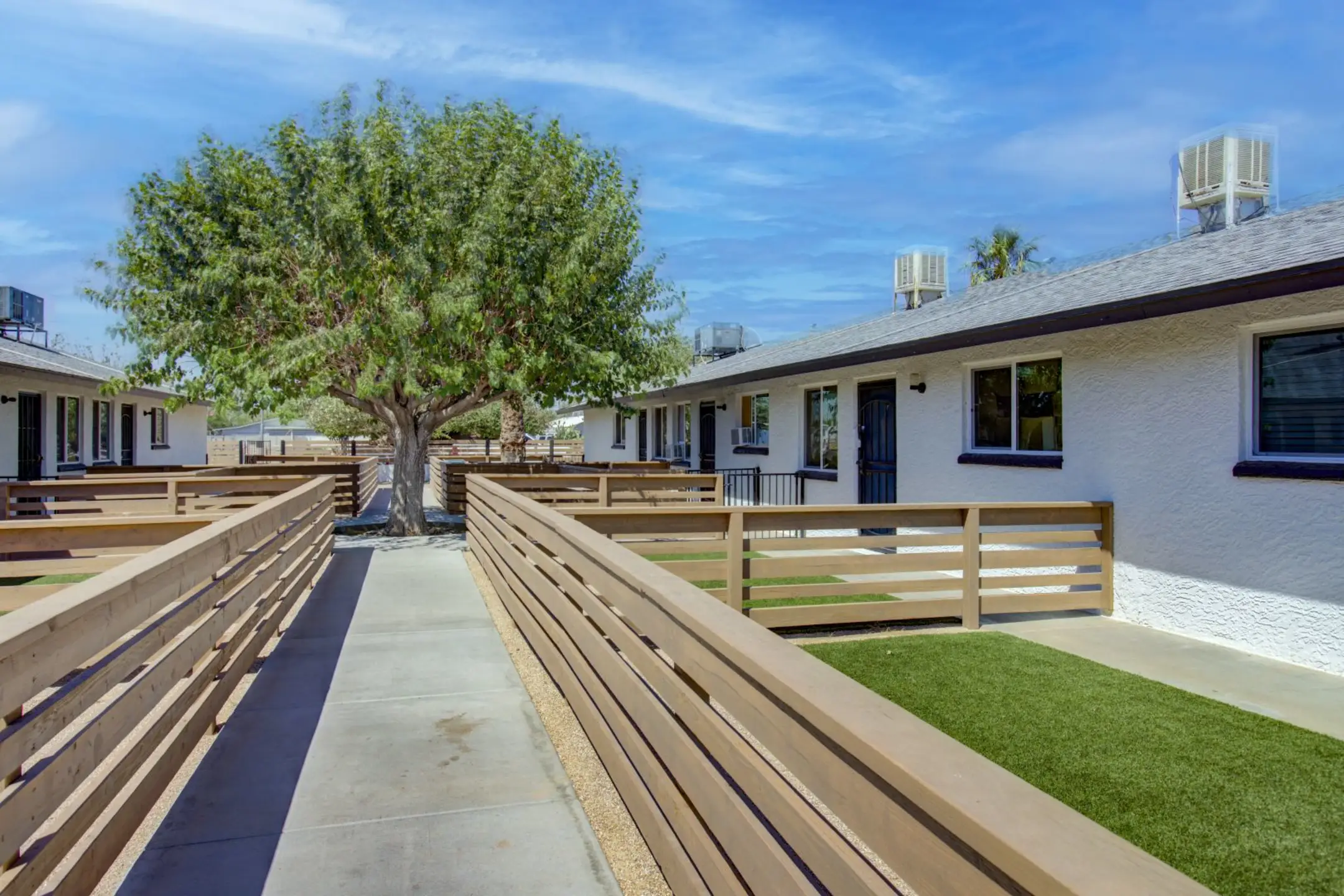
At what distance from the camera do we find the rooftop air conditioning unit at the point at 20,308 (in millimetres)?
20516

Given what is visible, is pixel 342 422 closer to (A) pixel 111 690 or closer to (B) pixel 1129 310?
(B) pixel 1129 310

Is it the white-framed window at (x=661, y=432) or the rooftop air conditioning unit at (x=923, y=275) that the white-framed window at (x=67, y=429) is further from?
the rooftop air conditioning unit at (x=923, y=275)

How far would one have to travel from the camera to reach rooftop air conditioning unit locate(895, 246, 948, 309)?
54.6ft

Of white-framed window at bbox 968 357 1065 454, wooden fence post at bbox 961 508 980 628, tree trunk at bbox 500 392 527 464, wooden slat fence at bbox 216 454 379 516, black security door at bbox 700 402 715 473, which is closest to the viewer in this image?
wooden fence post at bbox 961 508 980 628

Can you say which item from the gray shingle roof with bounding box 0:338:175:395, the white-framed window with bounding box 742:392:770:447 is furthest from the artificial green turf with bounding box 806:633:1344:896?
the gray shingle roof with bounding box 0:338:175:395

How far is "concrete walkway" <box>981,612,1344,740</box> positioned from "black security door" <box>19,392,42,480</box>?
54.6ft

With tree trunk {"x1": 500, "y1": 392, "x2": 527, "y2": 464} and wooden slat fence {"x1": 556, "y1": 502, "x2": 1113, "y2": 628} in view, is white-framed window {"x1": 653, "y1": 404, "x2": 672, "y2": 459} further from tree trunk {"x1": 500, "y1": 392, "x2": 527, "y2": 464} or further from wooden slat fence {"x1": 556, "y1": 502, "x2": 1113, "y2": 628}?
wooden slat fence {"x1": 556, "y1": 502, "x2": 1113, "y2": 628}

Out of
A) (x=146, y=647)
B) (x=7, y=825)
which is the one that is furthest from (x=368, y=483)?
(x=7, y=825)

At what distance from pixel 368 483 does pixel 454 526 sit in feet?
23.8

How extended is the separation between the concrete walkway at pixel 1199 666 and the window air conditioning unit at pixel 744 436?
8.62m

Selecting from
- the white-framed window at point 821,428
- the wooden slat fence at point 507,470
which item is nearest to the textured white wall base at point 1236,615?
the white-framed window at point 821,428

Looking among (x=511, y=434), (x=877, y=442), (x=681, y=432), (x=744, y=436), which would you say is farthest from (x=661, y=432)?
(x=877, y=442)

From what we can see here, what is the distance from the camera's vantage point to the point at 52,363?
15.9 m

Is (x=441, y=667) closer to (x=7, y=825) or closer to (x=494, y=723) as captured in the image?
(x=494, y=723)
